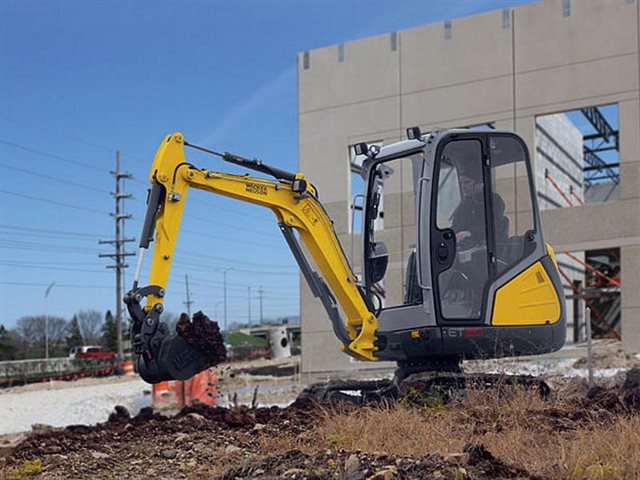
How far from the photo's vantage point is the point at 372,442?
23.1 feet

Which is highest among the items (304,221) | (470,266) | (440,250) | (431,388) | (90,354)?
(304,221)

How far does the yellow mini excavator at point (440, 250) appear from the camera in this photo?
10.0m

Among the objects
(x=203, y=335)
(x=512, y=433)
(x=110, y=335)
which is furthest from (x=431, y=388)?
(x=110, y=335)

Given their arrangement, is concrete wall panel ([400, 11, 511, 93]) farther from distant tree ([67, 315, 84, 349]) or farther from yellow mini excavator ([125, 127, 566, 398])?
distant tree ([67, 315, 84, 349])

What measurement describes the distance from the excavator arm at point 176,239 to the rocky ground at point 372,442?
2.80ft

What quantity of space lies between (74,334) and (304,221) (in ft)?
239

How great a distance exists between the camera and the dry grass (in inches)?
215

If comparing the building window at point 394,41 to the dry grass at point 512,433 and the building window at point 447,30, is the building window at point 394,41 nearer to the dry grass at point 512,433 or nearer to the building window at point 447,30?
the building window at point 447,30

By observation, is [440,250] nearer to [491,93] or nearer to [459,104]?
[491,93]

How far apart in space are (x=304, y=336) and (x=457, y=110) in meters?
8.75

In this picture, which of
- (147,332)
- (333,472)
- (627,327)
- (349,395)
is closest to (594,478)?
(333,472)

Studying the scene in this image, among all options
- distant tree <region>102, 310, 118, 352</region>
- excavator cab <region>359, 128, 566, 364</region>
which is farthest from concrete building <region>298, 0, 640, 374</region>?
distant tree <region>102, 310, 118, 352</region>

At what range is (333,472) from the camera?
5504 millimetres

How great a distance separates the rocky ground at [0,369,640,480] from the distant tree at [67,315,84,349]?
6857 cm
